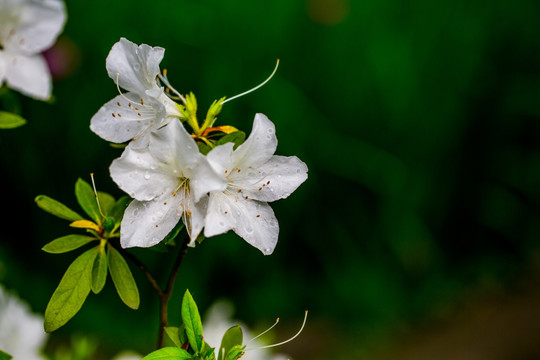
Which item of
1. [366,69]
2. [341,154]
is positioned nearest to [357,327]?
[341,154]

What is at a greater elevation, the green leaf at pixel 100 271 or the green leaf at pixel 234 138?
the green leaf at pixel 234 138

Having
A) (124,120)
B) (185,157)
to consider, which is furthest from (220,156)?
(124,120)

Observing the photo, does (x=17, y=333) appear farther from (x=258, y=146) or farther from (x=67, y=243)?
(x=258, y=146)

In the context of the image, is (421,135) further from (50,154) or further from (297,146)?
(50,154)

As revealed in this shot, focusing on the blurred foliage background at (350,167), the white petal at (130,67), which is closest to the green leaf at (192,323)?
the white petal at (130,67)

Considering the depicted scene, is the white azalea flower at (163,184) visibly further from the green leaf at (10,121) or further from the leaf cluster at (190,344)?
the green leaf at (10,121)

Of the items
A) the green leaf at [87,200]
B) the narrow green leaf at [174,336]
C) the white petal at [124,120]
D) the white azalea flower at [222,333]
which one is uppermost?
the white petal at [124,120]
